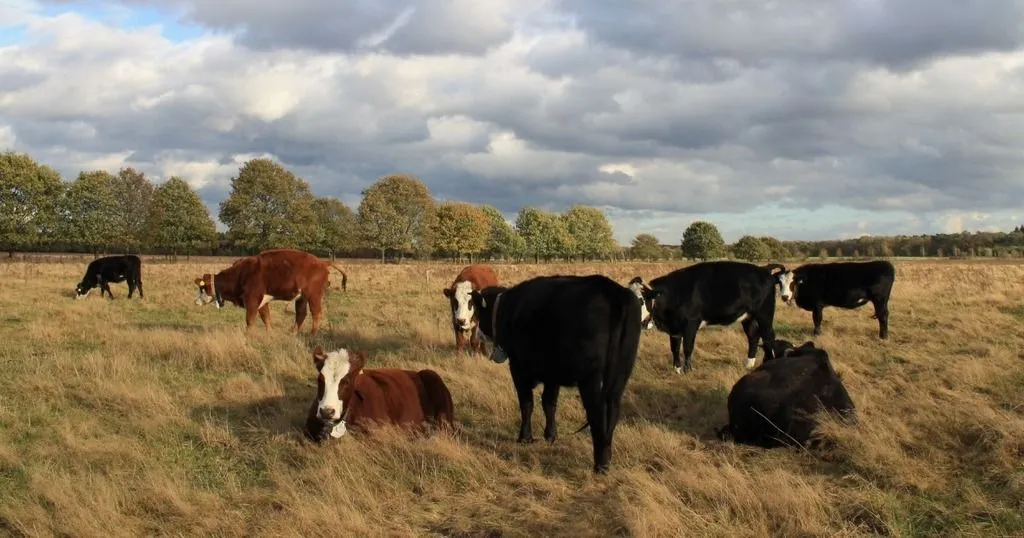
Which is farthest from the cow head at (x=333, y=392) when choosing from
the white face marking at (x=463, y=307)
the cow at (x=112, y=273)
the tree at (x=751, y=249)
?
the tree at (x=751, y=249)

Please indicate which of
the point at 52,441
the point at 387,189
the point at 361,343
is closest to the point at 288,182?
the point at 387,189

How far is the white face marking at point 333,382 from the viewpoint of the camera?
6.59 m

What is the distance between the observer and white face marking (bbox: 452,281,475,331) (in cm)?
1080

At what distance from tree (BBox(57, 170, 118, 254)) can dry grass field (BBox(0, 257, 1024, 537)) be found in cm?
6287

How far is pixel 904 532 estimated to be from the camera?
478 centimetres

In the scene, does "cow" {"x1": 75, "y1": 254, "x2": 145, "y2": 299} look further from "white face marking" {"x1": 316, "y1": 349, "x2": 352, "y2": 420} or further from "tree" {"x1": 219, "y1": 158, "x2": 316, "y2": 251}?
"tree" {"x1": 219, "y1": 158, "x2": 316, "y2": 251}

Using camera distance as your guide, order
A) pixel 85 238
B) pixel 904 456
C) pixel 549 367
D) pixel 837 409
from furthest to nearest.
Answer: pixel 85 238 < pixel 837 409 < pixel 549 367 < pixel 904 456

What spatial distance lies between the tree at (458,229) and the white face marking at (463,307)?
231 feet

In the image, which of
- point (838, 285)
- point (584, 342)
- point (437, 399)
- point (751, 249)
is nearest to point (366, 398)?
point (437, 399)

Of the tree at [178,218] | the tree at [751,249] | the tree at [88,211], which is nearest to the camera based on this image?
the tree at [88,211]

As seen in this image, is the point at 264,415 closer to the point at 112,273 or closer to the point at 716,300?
the point at 716,300

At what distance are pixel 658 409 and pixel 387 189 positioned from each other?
239 feet

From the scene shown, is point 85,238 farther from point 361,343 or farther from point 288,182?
point 361,343

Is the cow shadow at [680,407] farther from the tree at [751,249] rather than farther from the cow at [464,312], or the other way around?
the tree at [751,249]
